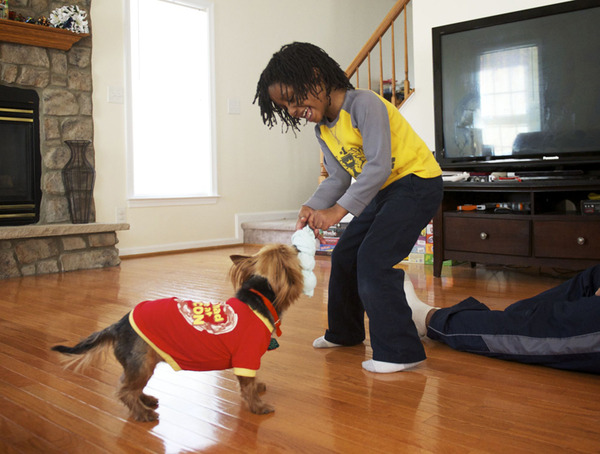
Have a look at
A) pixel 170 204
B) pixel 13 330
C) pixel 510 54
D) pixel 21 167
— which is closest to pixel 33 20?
pixel 21 167

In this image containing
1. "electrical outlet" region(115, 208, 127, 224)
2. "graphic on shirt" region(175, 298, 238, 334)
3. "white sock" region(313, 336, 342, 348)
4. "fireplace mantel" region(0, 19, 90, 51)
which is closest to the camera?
"graphic on shirt" region(175, 298, 238, 334)

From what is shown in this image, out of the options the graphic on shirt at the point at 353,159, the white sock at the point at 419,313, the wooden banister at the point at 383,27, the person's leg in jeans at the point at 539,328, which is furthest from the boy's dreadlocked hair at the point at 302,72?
the wooden banister at the point at 383,27

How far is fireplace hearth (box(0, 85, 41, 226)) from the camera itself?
409 centimetres

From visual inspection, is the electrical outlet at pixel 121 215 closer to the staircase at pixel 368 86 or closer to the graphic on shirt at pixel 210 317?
the staircase at pixel 368 86

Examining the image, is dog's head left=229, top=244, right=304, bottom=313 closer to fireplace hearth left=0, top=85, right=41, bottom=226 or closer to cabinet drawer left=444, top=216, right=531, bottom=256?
cabinet drawer left=444, top=216, right=531, bottom=256

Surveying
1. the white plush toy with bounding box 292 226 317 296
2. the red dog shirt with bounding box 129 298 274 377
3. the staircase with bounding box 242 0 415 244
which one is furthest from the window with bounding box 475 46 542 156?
the red dog shirt with bounding box 129 298 274 377

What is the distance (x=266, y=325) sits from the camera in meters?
1.39

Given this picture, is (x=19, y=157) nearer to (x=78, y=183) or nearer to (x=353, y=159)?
(x=78, y=183)

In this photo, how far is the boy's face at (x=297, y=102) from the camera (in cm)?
169

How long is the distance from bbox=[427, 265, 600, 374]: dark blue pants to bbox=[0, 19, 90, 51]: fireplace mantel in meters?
3.49

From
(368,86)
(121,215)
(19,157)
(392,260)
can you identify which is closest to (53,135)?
(19,157)

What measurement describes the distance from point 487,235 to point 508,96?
34.4 inches

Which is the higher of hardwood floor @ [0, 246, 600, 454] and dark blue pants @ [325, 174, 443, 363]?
dark blue pants @ [325, 174, 443, 363]

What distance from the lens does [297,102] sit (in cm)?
170
